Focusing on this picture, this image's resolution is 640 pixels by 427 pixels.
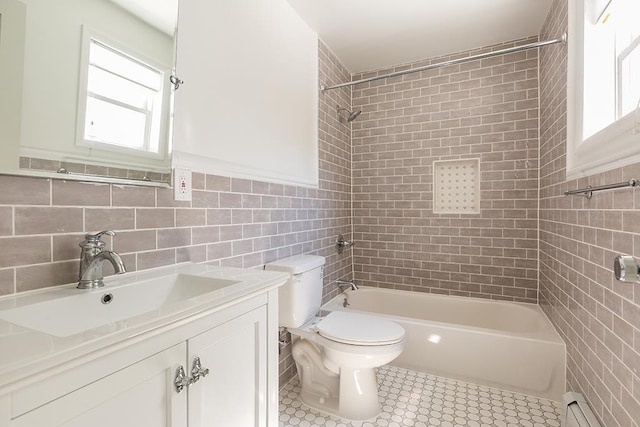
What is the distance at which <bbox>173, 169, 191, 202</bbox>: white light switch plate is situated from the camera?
133cm

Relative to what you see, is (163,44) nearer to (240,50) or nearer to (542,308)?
(240,50)

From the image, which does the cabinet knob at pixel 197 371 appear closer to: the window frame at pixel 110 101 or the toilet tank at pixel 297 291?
the window frame at pixel 110 101

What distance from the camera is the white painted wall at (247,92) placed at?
140 cm

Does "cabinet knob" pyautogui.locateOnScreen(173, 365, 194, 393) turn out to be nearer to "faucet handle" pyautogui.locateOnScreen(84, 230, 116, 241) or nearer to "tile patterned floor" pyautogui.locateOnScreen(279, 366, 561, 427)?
"faucet handle" pyautogui.locateOnScreen(84, 230, 116, 241)

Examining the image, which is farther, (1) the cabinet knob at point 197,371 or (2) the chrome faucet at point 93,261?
(2) the chrome faucet at point 93,261

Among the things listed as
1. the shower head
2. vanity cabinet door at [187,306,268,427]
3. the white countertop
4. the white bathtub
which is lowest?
the white bathtub

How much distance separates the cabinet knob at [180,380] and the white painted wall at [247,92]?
2.88ft

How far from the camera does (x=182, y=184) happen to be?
1354 mm

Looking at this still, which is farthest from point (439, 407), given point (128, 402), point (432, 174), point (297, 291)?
point (432, 174)

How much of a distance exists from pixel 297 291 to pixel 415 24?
218 centimetres

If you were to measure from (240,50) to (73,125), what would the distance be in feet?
3.32

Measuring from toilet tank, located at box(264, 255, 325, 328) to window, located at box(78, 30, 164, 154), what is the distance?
975 millimetres

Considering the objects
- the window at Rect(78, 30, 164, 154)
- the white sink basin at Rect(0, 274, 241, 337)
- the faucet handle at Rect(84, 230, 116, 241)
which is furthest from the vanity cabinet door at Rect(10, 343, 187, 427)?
the window at Rect(78, 30, 164, 154)

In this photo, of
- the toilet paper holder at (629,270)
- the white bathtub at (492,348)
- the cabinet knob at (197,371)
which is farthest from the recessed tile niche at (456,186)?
the cabinet knob at (197,371)
